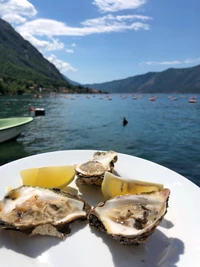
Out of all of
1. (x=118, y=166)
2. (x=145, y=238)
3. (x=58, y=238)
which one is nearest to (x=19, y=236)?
(x=58, y=238)

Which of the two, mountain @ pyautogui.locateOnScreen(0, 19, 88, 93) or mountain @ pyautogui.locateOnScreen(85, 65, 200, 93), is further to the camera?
mountain @ pyautogui.locateOnScreen(85, 65, 200, 93)

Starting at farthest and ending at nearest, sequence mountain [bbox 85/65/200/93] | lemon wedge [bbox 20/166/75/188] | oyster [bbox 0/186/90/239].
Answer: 1. mountain [bbox 85/65/200/93]
2. lemon wedge [bbox 20/166/75/188]
3. oyster [bbox 0/186/90/239]

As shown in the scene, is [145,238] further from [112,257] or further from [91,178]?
[91,178]

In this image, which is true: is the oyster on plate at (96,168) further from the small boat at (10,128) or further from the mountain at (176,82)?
the mountain at (176,82)

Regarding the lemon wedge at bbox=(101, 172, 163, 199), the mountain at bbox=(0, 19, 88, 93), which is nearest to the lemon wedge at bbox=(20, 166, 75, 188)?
the lemon wedge at bbox=(101, 172, 163, 199)

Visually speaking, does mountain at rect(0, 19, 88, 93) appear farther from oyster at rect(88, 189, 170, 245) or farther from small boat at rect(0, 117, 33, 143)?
oyster at rect(88, 189, 170, 245)

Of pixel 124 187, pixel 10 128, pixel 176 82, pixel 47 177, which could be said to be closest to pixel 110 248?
pixel 124 187

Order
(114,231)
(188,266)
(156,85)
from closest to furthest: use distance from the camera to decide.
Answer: (188,266), (114,231), (156,85)
